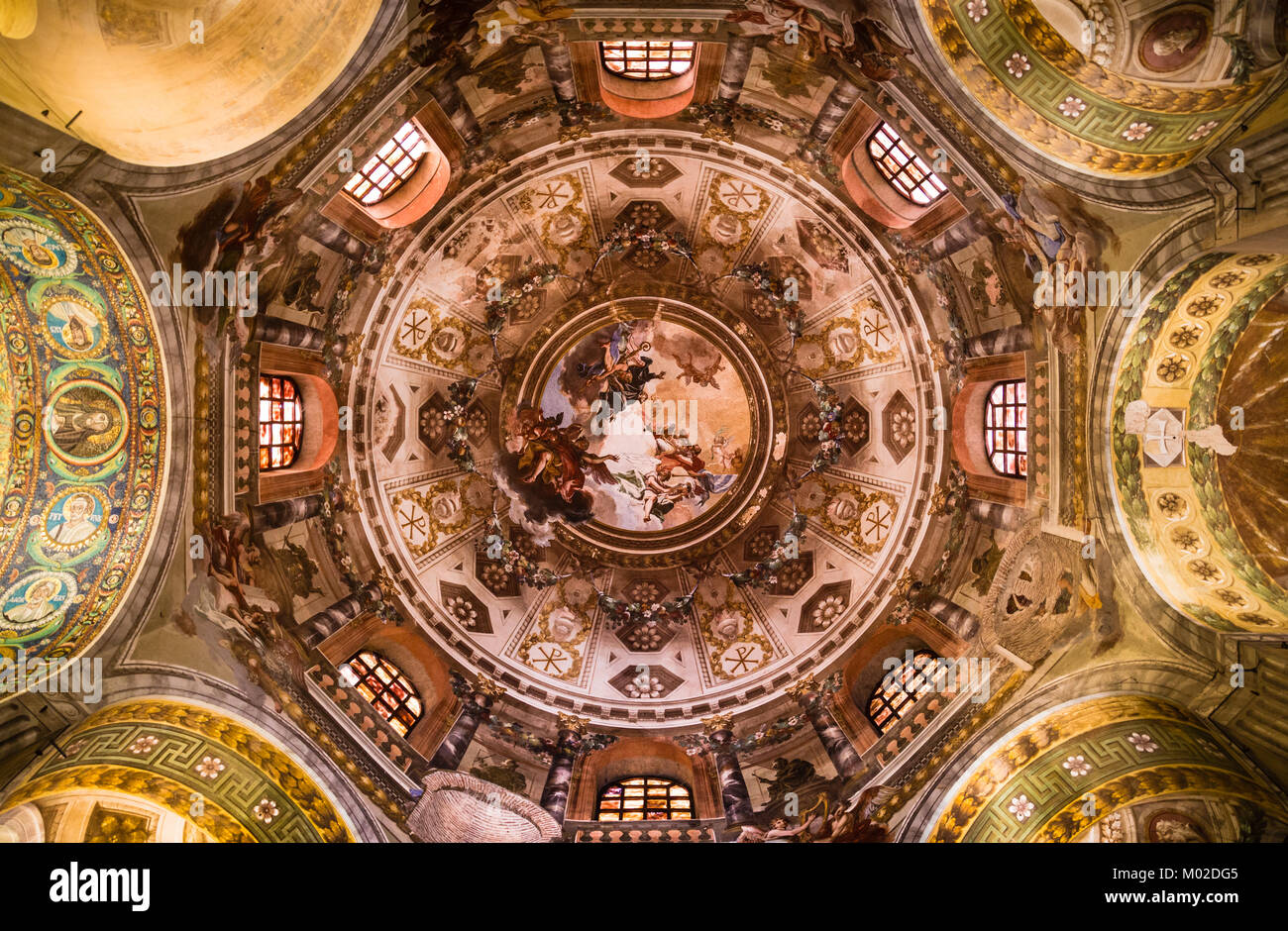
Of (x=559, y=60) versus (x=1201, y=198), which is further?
(x=559, y=60)

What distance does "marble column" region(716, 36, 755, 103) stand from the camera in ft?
46.6

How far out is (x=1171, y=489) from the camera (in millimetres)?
12641

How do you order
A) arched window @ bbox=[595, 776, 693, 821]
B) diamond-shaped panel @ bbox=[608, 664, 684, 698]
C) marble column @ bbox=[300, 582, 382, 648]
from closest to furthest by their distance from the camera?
marble column @ bbox=[300, 582, 382, 648] < arched window @ bbox=[595, 776, 693, 821] < diamond-shaped panel @ bbox=[608, 664, 684, 698]

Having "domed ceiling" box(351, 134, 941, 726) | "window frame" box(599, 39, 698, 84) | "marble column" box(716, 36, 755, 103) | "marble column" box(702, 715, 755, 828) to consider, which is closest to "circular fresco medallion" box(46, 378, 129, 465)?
"domed ceiling" box(351, 134, 941, 726)

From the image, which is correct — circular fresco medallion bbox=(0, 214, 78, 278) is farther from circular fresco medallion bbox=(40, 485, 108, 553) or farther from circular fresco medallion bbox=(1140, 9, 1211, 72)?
circular fresco medallion bbox=(1140, 9, 1211, 72)

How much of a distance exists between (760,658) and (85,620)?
44.2 feet

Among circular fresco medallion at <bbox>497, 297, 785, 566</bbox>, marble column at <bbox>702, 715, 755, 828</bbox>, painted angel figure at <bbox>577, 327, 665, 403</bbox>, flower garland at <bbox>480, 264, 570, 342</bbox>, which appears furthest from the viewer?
painted angel figure at <bbox>577, 327, 665, 403</bbox>

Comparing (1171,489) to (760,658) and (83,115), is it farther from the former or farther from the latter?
(83,115)

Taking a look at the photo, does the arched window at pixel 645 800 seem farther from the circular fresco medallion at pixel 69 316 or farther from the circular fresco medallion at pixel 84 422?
the circular fresco medallion at pixel 69 316

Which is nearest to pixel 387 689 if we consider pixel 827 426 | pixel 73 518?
pixel 73 518

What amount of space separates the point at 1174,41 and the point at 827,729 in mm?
13522

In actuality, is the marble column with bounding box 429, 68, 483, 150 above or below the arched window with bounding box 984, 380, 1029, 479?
above

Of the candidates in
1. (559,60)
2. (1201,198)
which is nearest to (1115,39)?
(1201,198)

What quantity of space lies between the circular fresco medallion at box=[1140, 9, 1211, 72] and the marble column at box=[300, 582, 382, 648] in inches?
657
